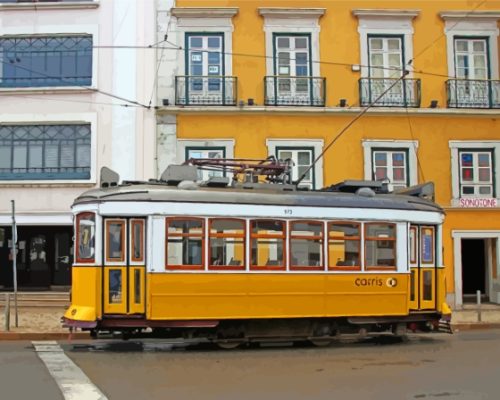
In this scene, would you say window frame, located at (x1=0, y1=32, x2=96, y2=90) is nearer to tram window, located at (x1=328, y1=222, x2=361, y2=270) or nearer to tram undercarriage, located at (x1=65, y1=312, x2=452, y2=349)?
tram undercarriage, located at (x1=65, y1=312, x2=452, y2=349)

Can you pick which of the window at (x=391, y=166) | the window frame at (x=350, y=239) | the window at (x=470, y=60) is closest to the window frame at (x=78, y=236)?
the window frame at (x=350, y=239)

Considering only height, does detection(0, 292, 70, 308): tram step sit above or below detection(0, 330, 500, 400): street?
above

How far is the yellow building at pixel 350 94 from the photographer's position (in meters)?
20.5

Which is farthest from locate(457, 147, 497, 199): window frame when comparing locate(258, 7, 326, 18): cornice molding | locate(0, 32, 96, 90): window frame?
locate(0, 32, 96, 90): window frame

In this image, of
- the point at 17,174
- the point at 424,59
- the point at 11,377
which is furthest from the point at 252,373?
the point at 424,59

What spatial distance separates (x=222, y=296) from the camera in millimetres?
12461

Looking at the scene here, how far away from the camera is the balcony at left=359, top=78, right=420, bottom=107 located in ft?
68.3

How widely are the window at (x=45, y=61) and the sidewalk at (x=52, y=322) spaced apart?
673 centimetres

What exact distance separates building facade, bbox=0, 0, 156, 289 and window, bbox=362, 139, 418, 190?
259 inches

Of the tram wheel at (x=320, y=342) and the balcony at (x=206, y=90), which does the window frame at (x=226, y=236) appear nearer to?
the tram wheel at (x=320, y=342)

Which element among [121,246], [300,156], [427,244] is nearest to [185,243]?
[121,246]

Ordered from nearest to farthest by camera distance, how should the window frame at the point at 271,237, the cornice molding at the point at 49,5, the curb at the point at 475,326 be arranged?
the window frame at the point at 271,237 → the curb at the point at 475,326 → the cornice molding at the point at 49,5

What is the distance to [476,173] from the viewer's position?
2111 centimetres

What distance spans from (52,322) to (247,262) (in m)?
6.32
